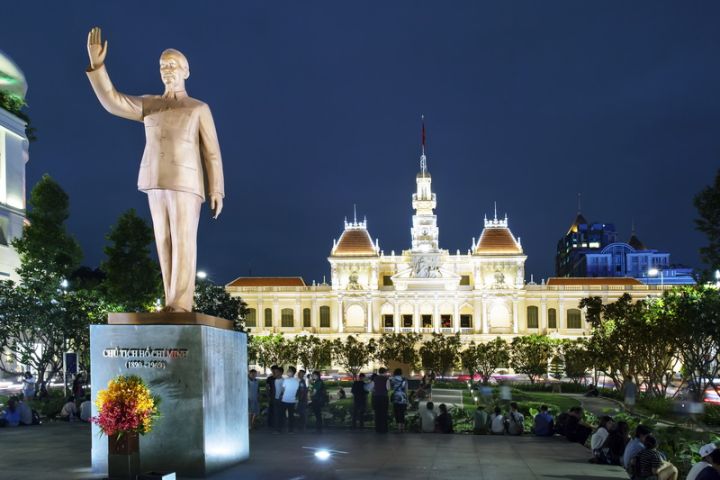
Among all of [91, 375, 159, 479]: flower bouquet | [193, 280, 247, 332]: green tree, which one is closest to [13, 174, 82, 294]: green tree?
[193, 280, 247, 332]: green tree

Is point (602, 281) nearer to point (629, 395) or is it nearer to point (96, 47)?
point (629, 395)

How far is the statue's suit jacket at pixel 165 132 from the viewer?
Answer: 10547mm

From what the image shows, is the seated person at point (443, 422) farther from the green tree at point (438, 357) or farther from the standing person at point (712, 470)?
the green tree at point (438, 357)

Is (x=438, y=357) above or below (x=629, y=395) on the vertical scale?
above

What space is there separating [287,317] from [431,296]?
47.8 feet

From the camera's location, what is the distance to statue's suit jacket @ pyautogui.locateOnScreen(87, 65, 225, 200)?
415 inches

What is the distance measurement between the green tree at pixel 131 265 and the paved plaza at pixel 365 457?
915 inches

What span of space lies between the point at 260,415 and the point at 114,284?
22.6 metres

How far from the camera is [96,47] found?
10000 millimetres

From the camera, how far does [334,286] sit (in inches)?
3140

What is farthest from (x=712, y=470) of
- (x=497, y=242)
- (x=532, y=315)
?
(x=497, y=242)

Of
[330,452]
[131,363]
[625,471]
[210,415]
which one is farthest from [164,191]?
[625,471]

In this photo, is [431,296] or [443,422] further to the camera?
[431,296]

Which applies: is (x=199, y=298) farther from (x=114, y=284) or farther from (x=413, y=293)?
(x=413, y=293)
